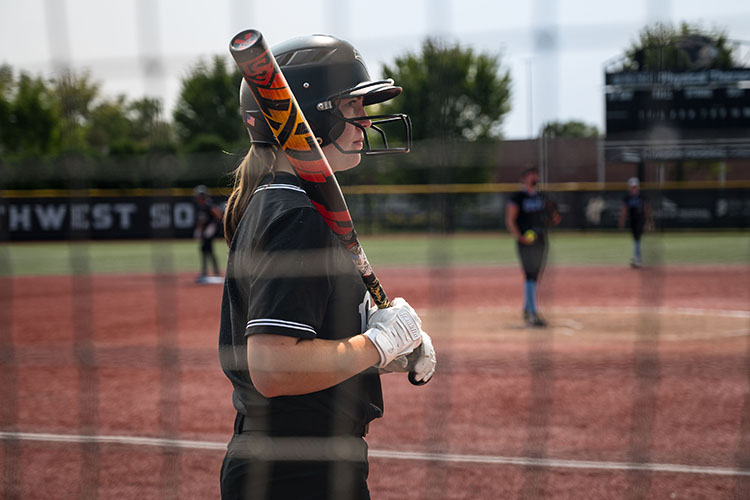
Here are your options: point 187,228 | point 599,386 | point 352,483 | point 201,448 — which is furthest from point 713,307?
point 187,228

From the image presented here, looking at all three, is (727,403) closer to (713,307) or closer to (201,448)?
(201,448)

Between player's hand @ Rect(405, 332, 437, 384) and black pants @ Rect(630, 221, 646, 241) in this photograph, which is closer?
player's hand @ Rect(405, 332, 437, 384)

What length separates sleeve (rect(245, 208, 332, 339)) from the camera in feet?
4.32

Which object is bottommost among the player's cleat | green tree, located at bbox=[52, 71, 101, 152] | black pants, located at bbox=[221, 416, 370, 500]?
the player's cleat

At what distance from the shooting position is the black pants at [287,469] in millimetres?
1539

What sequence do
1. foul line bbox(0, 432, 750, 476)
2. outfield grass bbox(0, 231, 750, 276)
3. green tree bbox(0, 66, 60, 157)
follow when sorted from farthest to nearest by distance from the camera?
outfield grass bbox(0, 231, 750, 276), foul line bbox(0, 432, 750, 476), green tree bbox(0, 66, 60, 157)

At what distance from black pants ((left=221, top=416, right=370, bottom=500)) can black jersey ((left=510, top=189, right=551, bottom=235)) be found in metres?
5.51

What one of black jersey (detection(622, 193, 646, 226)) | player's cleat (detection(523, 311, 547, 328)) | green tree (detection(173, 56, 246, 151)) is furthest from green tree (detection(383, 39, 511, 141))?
black jersey (detection(622, 193, 646, 226))

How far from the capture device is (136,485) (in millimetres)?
3336

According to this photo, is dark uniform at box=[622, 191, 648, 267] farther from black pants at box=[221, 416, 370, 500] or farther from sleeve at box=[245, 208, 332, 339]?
sleeve at box=[245, 208, 332, 339]

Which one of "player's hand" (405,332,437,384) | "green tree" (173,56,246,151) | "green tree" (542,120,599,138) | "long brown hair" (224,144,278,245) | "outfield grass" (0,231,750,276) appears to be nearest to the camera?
"long brown hair" (224,144,278,245)

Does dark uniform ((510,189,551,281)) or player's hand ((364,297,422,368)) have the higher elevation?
player's hand ((364,297,422,368))

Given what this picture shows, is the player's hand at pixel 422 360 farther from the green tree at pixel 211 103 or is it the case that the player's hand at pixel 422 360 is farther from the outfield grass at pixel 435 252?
the outfield grass at pixel 435 252

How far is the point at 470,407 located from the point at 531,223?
2.78 meters
